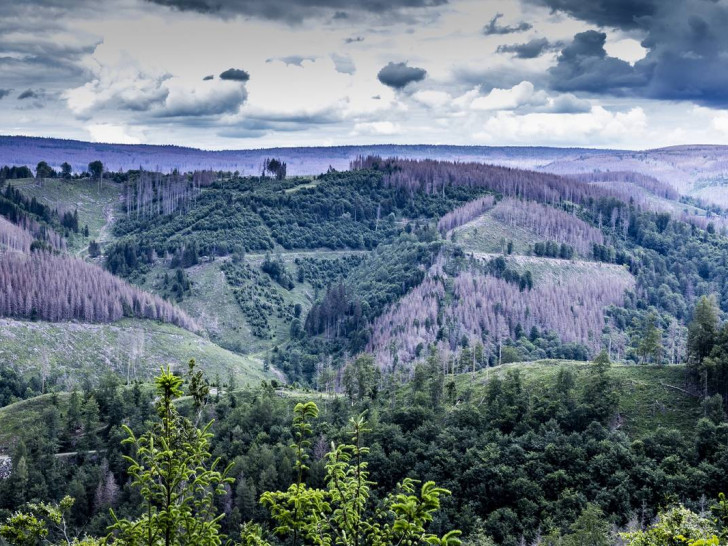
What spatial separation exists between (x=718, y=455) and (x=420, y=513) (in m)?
77.4

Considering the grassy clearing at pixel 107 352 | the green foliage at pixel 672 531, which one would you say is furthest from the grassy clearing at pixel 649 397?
the grassy clearing at pixel 107 352

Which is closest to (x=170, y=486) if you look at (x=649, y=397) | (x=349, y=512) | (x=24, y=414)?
(x=349, y=512)

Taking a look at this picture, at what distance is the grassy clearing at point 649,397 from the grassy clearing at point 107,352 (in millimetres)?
98581

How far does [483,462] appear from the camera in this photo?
87.6m

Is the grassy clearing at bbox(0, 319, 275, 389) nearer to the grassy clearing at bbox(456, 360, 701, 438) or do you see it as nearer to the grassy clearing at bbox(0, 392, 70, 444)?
the grassy clearing at bbox(0, 392, 70, 444)

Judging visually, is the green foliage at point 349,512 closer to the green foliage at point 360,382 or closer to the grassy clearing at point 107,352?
the green foliage at point 360,382

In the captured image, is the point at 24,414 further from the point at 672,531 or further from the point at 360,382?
the point at 672,531

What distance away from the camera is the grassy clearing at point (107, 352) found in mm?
162000

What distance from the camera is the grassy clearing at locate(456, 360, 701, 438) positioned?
9288 centimetres

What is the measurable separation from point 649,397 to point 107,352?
463 ft

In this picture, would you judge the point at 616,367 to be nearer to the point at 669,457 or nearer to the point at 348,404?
the point at 669,457

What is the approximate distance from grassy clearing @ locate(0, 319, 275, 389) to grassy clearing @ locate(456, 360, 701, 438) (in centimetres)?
9858

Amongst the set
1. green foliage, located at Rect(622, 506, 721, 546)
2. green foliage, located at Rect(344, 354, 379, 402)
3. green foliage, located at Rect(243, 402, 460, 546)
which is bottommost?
green foliage, located at Rect(344, 354, 379, 402)

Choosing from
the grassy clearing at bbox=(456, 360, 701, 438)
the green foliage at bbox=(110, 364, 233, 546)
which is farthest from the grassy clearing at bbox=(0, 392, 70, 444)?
the green foliage at bbox=(110, 364, 233, 546)
